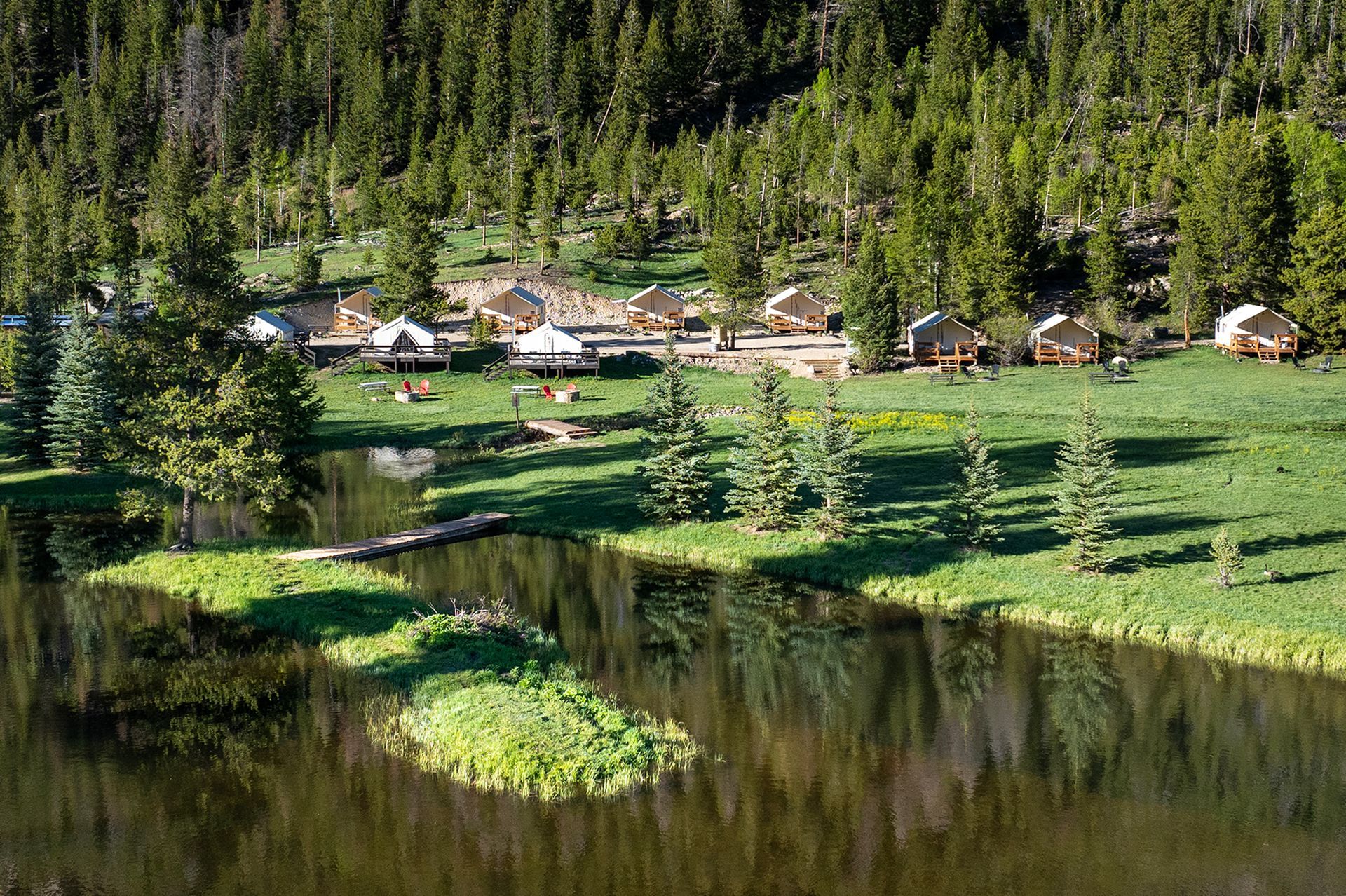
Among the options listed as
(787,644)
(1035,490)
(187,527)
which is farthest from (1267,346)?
(187,527)

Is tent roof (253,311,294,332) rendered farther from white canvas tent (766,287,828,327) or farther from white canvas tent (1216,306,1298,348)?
white canvas tent (1216,306,1298,348)

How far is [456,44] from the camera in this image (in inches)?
5472

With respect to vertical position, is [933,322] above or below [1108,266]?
below

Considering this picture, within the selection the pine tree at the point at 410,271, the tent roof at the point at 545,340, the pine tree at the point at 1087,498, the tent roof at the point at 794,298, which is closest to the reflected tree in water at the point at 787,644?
the pine tree at the point at 1087,498

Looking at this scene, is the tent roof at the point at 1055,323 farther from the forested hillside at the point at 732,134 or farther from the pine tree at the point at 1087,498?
the pine tree at the point at 1087,498

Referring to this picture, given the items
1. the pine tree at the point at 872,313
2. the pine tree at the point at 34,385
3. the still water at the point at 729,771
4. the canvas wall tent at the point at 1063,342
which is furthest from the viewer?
the canvas wall tent at the point at 1063,342

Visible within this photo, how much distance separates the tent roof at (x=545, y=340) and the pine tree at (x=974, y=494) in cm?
3768

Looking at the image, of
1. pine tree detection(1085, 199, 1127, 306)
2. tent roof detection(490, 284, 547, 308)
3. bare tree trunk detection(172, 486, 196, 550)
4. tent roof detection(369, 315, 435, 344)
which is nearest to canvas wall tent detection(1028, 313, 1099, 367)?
pine tree detection(1085, 199, 1127, 306)

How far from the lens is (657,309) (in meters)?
80.5

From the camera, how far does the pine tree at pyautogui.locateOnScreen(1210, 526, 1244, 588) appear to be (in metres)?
27.2

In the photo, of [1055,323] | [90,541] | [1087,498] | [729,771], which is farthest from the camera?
[1055,323]

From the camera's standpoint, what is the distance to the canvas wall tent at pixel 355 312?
8075 centimetres

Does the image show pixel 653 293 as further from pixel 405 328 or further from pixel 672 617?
pixel 672 617

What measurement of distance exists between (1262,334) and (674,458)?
4546 centimetres
